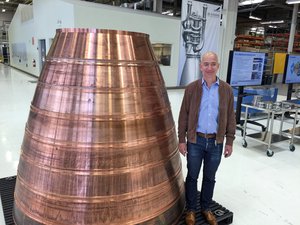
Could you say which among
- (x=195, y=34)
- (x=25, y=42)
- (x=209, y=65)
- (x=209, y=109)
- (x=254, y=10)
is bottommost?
(x=209, y=109)

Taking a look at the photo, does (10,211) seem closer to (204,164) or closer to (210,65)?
(204,164)

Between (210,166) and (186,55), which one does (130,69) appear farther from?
(186,55)

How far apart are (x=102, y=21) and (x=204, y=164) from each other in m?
7.98

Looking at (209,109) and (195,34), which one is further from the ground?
(195,34)

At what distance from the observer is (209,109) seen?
1891 millimetres

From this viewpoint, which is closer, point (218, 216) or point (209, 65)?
point (209, 65)

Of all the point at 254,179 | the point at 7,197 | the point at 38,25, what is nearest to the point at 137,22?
the point at 38,25

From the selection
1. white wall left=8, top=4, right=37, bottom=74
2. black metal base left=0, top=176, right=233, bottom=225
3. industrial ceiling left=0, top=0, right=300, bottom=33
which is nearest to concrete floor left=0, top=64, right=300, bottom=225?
black metal base left=0, top=176, right=233, bottom=225

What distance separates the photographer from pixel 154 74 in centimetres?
179

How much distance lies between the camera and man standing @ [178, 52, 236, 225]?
1882 millimetres

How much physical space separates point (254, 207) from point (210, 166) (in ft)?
3.20

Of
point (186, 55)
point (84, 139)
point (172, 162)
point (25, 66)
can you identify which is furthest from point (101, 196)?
point (25, 66)

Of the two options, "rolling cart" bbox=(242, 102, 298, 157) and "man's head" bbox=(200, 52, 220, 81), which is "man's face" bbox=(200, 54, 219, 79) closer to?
"man's head" bbox=(200, 52, 220, 81)

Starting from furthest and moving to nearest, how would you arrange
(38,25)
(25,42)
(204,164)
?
1. (25,42)
2. (38,25)
3. (204,164)
